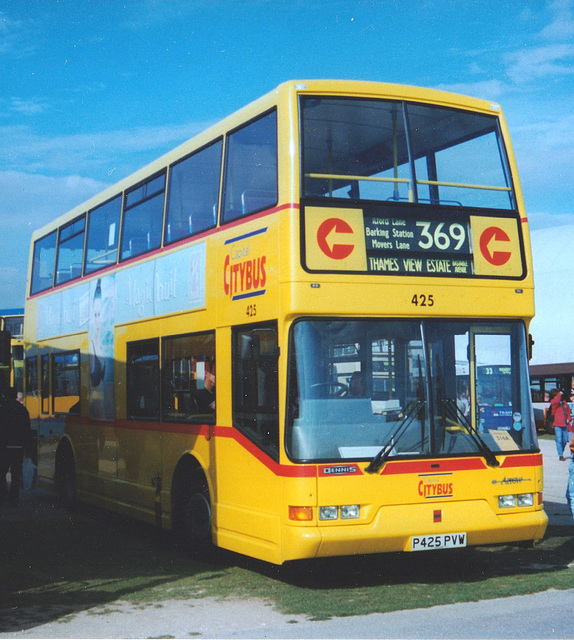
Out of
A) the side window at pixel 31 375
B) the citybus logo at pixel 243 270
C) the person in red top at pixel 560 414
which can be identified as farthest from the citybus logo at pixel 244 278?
the person in red top at pixel 560 414

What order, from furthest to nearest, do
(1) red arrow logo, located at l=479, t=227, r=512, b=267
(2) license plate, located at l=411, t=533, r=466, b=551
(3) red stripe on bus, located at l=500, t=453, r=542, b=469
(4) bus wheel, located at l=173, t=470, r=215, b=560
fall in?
(4) bus wheel, located at l=173, t=470, r=215, b=560
(1) red arrow logo, located at l=479, t=227, r=512, b=267
(3) red stripe on bus, located at l=500, t=453, r=542, b=469
(2) license plate, located at l=411, t=533, r=466, b=551

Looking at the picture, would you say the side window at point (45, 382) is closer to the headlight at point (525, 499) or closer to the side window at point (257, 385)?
the side window at point (257, 385)

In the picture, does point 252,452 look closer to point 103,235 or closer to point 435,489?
point 435,489

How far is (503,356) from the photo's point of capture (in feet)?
29.6

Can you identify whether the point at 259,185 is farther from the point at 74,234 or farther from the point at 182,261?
the point at 74,234

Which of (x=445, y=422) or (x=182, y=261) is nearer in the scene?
(x=445, y=422)

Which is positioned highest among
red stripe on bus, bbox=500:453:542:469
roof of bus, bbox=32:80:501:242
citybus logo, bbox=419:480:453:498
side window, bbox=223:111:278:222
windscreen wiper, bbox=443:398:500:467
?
roof of bus, bbox=32:80:501:242

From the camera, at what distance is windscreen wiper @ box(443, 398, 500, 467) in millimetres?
8688

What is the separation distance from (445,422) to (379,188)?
2.17 m

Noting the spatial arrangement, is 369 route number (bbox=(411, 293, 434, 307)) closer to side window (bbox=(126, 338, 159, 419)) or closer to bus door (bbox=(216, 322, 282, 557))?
bus door (bbox=(216, 322, 282, 557))

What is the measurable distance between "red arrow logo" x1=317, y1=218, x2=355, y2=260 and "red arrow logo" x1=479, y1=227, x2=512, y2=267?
1.37m

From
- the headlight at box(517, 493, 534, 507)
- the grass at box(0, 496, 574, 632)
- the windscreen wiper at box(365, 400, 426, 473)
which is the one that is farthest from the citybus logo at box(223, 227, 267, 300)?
the headlight at box(517, 493, 534, 507)

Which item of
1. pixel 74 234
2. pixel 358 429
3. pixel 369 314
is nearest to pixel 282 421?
pixel 358 429

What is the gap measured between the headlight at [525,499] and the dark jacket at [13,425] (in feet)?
24.9
